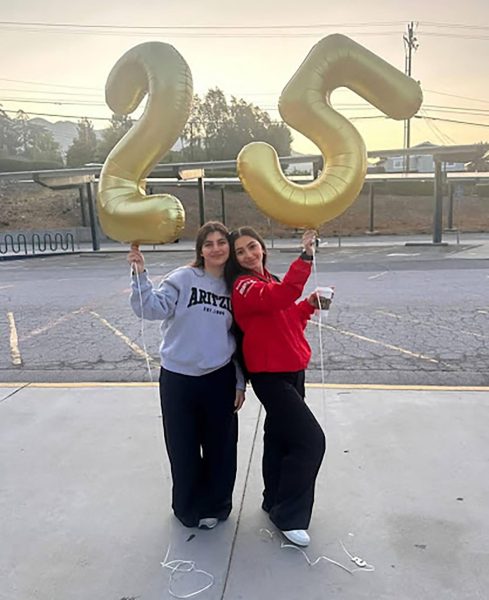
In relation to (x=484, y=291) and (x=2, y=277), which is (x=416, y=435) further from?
(x=2, y=277)

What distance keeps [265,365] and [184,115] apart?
124 cm

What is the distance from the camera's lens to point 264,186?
2418 mm

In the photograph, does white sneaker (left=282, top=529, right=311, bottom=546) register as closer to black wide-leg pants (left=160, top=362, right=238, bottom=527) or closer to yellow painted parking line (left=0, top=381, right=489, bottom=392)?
black wide-leg pants (left=160, top=362, right=238, bottom=527)

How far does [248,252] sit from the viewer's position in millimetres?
2398

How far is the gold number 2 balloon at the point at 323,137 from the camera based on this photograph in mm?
A: 2430

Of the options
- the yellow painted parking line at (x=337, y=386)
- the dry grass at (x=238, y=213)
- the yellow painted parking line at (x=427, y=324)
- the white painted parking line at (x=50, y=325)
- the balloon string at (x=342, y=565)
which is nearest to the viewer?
the balloon string at (x=342, y=565)

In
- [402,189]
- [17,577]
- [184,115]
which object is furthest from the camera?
[402,189]

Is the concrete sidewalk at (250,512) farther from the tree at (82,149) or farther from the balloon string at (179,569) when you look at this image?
the tree at (82,149)

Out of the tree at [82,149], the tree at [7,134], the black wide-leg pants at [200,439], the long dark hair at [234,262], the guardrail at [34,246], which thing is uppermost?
the tree at [7,134]

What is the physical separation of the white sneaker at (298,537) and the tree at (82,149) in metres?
42.3

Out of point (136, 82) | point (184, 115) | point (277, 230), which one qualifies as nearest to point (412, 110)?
point (184, 115)

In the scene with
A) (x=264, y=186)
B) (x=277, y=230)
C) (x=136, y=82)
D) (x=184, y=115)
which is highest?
(x=136, y=82)

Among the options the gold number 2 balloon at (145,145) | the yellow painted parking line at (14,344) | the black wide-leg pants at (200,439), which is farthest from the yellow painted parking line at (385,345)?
the gold number 2 balloon at (145,145)

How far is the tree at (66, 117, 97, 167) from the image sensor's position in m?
43.5
